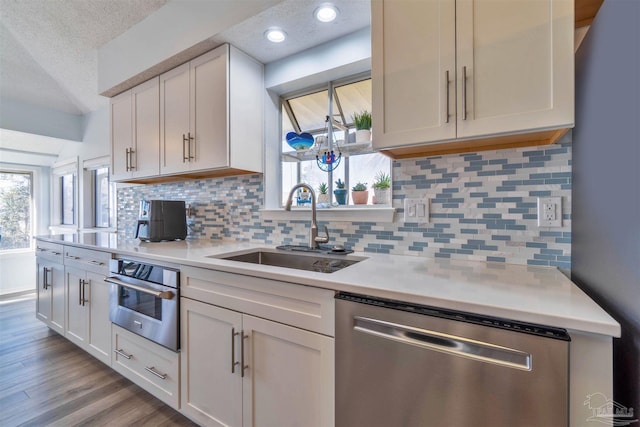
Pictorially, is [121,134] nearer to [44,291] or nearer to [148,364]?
[44,291]

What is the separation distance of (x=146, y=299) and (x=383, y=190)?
1506 millimetres

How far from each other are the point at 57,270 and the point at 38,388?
39.8 inches

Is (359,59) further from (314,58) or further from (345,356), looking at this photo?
(345,356)

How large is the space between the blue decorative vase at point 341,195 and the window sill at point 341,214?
0.27ft

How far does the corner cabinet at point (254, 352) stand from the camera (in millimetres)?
1051

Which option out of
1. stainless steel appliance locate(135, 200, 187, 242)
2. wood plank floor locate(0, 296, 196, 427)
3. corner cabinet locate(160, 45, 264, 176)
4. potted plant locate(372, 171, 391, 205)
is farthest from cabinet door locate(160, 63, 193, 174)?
wood plank floor locate(0, 296, 196, 427)

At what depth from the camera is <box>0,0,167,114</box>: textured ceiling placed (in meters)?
2.24

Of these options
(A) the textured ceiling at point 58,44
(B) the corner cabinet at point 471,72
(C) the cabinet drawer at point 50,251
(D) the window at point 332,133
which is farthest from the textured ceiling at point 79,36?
(C) the cabinet drawer at point 50,251

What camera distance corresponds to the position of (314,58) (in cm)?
182

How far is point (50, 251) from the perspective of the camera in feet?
8.47

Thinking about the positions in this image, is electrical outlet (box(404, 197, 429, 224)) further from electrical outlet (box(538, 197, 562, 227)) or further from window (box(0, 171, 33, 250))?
window (box(0, 171, 33, 250))

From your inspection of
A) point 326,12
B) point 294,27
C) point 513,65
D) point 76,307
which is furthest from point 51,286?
point 513,65

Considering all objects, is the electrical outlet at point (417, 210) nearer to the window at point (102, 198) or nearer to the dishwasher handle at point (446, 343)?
the dishwasher handle at point (446, 343)

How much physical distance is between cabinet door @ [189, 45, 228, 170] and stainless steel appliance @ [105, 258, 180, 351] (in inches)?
29.3
